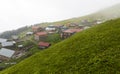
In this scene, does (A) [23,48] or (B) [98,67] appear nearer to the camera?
(B) [98,67]

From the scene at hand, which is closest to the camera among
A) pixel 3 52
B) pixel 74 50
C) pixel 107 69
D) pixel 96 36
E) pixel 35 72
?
pixel 107 69

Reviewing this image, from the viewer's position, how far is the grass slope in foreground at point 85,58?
23.6 metres

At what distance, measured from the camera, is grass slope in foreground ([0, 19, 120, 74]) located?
23594mm

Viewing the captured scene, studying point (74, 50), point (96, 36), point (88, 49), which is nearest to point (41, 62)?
point (74, 50)

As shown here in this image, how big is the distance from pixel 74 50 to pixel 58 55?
95.4 inches

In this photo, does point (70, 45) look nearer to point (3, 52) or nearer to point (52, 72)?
point (52, 72)

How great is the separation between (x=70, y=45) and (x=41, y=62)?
17.8ft

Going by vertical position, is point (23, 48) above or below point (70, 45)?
below

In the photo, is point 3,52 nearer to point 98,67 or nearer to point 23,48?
point 23,48

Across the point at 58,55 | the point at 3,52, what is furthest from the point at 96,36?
the point at 3,52

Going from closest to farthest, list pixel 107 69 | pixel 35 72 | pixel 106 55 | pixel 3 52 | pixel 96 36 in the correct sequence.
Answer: pixel 107 69 < pixel 106 55 < pixel 35 72 < pixel 96 36 < pixel 3 52

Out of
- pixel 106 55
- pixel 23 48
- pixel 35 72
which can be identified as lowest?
pixel 23 48

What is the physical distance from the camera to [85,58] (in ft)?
87.2

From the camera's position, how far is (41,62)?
30531 millimetres
